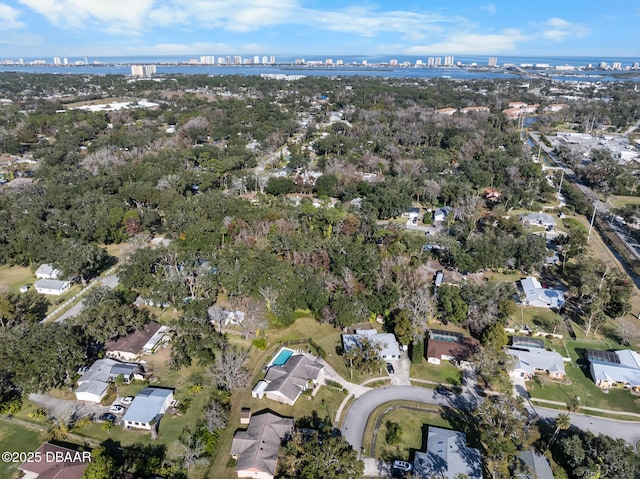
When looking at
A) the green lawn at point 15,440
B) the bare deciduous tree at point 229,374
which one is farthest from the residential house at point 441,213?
the green lawn at point 15,440

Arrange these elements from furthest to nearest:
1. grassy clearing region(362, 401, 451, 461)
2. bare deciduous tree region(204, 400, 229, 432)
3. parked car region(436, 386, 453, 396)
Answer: parked car region(436, 386, 453, 396)
bare deciduous tree region(204, 400, 229, 432)
grassy clearing region(362, 401, 451, 461)

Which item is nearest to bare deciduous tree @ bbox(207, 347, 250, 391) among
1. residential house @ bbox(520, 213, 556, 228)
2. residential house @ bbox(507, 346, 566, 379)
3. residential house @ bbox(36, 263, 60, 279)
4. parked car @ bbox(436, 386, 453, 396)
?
parked car @ bbox(436, 386, 453, 396)

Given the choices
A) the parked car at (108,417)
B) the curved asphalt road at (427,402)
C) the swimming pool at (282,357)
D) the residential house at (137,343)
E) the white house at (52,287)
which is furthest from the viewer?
the white house at (52,287)

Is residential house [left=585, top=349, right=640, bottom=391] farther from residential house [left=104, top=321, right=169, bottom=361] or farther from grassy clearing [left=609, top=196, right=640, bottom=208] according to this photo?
grassy clearing [left=609, top=196, right=640, bottom=208]

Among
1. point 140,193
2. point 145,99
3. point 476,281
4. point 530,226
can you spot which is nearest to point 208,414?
point 476,281

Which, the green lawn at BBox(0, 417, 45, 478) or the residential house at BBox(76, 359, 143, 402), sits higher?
the residential house at BBox(76, 359, 143, 402)

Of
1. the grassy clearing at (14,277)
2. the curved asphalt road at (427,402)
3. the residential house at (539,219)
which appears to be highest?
the residential house at (539,219)

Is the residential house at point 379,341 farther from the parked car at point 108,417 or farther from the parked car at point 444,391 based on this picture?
the parked car at point 108,417
